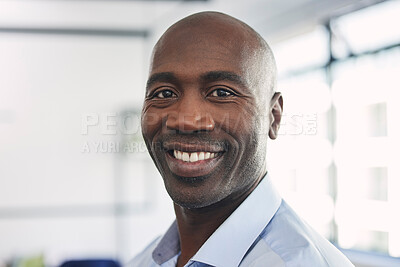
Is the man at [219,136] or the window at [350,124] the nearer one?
the man at [219,136]

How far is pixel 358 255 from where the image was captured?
10.6ft

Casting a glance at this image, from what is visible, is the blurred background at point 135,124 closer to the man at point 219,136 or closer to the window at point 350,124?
the window at point 350,124

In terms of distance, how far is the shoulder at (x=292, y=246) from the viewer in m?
0.63

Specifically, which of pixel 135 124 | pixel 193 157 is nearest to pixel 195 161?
pixel 193 157

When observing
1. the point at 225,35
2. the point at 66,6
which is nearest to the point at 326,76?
the point at 66,6

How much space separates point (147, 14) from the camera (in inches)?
182

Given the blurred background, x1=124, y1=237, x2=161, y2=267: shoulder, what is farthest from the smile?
the blurred background

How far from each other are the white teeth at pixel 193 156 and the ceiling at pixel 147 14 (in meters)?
2.89

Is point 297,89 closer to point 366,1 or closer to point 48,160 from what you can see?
point 366,1

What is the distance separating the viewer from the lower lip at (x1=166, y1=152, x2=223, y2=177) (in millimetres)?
719

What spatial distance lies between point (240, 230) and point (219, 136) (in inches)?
6.1

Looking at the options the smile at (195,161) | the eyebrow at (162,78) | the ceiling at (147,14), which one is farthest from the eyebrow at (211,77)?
the ceiling at (147,14)

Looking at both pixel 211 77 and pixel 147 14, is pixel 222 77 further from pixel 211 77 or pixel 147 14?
pixel 147 14

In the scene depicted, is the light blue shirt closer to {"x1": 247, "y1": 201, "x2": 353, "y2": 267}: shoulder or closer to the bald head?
{"x1": 247, "y1": 201, "x2": 353, "y2": 267}: shoulder
